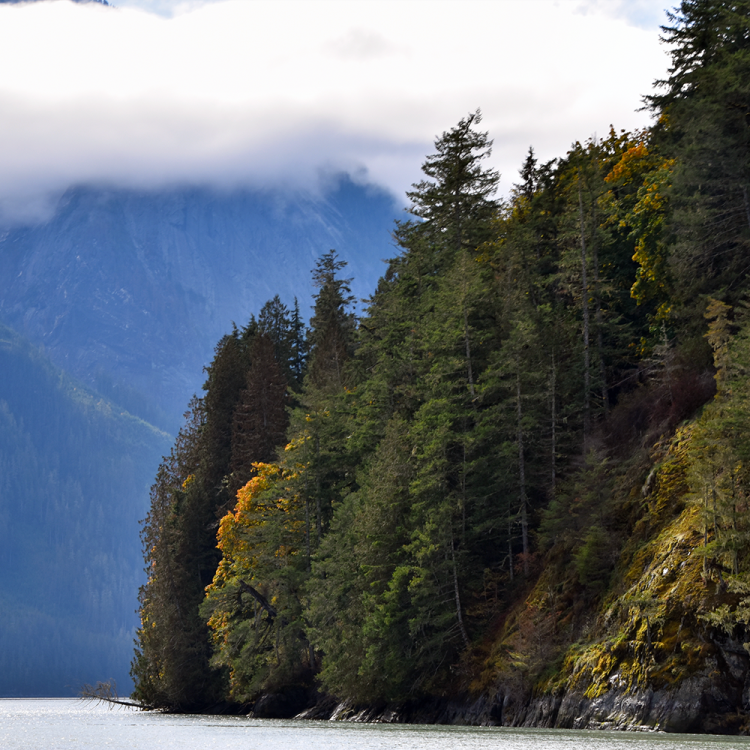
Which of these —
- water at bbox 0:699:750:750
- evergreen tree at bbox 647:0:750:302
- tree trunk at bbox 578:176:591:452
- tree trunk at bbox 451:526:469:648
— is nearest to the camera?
water at bbox 0:699:750:750

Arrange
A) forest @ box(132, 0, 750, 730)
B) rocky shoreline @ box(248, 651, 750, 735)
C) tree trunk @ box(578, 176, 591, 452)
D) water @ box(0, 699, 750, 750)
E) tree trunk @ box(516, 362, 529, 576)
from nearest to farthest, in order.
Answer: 1. water @ box(0, 699, 750, 750)
2. rocky shoreline @ box(248, 651, 750, 735)
3. forest @ box(132, 0, 750, 730)
4. tree trunk @ box(516, 362, 529, 576)
5. tree trunk @ box(578, 176, 591, 452)

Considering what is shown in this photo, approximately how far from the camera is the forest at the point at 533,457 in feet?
115

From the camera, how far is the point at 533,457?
160 feet

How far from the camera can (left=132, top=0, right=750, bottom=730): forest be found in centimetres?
3509

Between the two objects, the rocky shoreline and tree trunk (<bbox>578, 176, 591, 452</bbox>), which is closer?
the rocky shoreline

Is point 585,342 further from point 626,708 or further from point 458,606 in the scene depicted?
point 626,708

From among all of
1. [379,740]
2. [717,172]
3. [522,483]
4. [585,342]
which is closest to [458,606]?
[522,483]

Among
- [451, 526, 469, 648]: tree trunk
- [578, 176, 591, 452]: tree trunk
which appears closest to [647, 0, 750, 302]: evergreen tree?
[578, 176, 591, 452]: tree trunk

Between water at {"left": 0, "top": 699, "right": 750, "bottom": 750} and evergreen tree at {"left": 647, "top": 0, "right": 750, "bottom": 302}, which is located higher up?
evergreen tree at {"left": 647, "top": 0, "right": 750, "bottom": 302}

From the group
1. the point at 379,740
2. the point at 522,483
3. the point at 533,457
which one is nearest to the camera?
the point at 379,740

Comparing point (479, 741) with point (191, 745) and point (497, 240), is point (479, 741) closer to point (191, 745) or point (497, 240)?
point (191, 745)

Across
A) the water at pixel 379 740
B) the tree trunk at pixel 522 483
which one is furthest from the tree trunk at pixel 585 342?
the water at pixel 379 740

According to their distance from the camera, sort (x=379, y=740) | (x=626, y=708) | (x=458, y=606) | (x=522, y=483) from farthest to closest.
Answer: (x=522, y=483)
(x=458, y=606)
(x=379, y=740)
(x=626, y=708)

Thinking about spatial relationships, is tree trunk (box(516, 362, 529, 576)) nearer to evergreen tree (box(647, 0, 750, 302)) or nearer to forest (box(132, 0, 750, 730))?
forest (box(132, 0, 750, 730))
